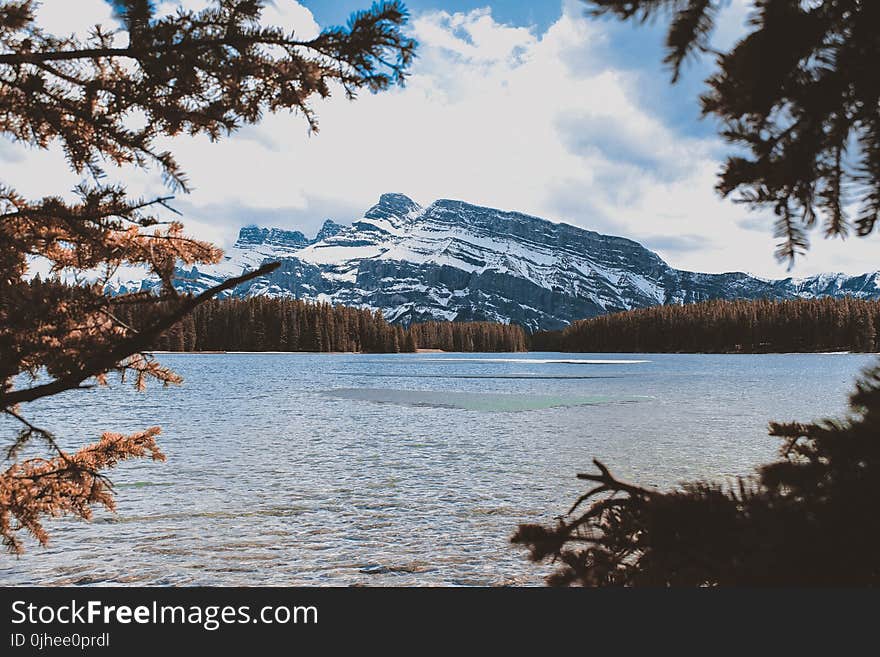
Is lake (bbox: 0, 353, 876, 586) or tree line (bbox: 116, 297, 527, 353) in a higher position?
tree line (bbox: 116, 297, 527, 353)

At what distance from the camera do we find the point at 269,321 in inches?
6240

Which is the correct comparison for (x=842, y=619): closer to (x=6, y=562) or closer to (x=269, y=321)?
(x=6, y=562)

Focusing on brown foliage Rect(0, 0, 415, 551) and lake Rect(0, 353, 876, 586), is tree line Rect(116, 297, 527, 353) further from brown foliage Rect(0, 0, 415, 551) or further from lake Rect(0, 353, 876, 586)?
brown foliage Rect(0, 0, 415, 551)

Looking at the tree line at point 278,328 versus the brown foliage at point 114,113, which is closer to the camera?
the brown foliage at point 114,113

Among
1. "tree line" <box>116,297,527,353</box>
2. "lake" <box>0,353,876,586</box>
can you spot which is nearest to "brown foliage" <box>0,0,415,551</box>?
"lake" <box>0,353,876,586</box>

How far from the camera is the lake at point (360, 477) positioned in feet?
32.3

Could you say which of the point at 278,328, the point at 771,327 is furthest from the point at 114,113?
the point at 771,327

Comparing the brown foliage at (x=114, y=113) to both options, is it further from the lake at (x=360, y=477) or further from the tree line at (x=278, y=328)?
the tree line at (x=278, y=328)

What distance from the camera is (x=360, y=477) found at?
16.7 metres

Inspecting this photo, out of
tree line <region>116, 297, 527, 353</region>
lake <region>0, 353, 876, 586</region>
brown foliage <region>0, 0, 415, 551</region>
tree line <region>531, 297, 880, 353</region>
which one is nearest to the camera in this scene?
brown foliage <region>0, 0, 415, 551</region>

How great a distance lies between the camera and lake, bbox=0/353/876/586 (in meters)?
9.84

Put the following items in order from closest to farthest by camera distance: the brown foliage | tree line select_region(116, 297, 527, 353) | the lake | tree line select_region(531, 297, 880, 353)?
1. the brown foliage
2. the lake
3. tree line select_region(531, 297, 880, 353)
4. tree line select_region(116, 297, 527, 353)

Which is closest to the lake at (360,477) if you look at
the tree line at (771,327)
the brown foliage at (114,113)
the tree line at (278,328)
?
the brown foliage at (114,113)

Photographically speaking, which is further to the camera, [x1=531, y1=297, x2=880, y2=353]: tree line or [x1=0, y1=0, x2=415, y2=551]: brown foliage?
[x1=531, y1=297, x2=880, y2=353]: tree line
